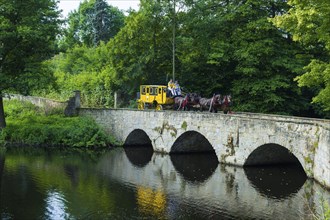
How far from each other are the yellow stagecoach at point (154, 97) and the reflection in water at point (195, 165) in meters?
4.20

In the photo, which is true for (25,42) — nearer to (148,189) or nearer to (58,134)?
(58,134)

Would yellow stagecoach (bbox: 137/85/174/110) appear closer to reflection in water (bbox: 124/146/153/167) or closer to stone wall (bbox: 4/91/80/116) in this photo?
reflection in water (bbox: 124/146/153/167)

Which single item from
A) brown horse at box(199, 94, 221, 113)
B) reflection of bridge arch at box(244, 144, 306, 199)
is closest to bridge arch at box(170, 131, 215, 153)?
brown horse at box(199, 94, 221, 113)

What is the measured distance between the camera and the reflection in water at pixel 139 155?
24909 mm

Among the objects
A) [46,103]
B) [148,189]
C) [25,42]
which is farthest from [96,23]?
[148,189]

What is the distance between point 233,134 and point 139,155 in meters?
7.63

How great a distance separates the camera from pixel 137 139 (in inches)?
1222

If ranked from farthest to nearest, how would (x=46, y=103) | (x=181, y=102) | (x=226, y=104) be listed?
(x=46, y=103) → (x=181, y=102) → (x=226, y=104)

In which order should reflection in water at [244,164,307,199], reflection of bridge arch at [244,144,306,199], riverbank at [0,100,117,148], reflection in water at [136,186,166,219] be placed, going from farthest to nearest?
riverbank at [0,100,117,148]
reflection of bridge arch at [244,144,306,199]
reflection in water at [244,164,307,199]
reflection in water at [136,186,166,219]

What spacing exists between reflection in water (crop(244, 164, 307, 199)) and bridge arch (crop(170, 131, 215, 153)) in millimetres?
5352

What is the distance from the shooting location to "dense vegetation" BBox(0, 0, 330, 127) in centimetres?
2892

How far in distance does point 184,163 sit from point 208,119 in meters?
3.05

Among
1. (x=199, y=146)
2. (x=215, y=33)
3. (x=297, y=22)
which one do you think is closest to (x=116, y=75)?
(x=215, y=33)

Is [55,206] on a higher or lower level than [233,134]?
lower
